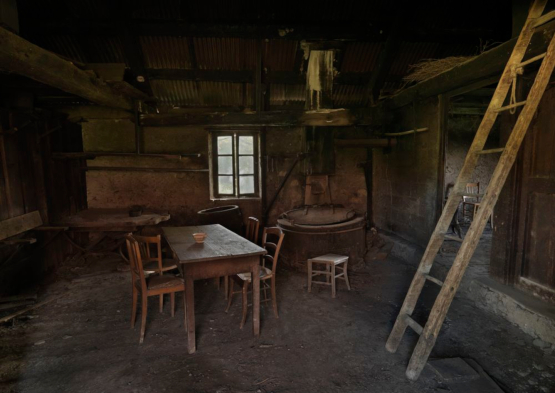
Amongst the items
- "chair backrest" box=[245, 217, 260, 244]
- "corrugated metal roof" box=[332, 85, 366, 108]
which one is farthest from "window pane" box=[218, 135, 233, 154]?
"chair backrest" box=[245, 217, 260, 244]

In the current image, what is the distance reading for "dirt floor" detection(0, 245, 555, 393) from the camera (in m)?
2.80

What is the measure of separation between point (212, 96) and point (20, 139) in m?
3.64

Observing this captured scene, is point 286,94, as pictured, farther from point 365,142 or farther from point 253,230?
point 253,230

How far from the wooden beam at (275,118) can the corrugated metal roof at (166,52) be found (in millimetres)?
1063

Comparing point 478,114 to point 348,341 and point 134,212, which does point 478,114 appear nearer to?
point 348,341

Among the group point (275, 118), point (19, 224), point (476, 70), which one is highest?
point (476, 70)

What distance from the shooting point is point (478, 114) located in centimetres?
792

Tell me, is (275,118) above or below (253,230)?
above

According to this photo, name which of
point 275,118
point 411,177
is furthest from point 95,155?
point 411,177

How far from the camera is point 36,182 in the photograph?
211 inches

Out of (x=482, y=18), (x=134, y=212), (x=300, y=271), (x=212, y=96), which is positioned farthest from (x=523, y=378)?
(x=212, y=96)

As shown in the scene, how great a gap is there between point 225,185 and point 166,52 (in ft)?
9.82

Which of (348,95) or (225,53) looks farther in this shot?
(348,95)

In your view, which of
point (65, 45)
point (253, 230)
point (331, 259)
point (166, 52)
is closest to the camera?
point (331, 259)
